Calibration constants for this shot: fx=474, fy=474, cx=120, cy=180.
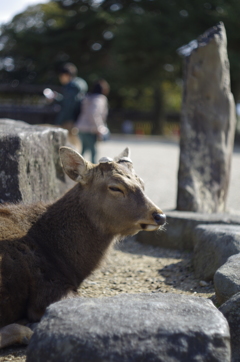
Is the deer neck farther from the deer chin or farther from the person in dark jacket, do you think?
the person in dark jacket

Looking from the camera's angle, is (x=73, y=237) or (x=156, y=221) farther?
(x=73, y=237)

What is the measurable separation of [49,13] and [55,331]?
4880cm

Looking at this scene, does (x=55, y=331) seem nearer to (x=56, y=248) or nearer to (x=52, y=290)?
(x=52, y=290)

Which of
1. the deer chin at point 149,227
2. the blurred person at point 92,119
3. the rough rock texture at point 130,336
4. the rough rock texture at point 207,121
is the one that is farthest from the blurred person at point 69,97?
the rough rock texture at point 130,336

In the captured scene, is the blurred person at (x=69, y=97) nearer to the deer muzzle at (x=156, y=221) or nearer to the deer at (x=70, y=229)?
the deer at (x=70, y=229)

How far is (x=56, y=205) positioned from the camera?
5312 millimetres

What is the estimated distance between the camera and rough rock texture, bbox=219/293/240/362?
11.7ft

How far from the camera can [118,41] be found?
117 ft

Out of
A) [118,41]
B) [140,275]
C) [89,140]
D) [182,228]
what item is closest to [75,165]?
[140,275]

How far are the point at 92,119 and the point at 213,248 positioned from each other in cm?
682

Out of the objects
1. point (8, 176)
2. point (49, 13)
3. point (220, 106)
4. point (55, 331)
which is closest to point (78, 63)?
point (49, 13)

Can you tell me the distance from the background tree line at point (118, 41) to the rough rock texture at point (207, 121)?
72.9 feet

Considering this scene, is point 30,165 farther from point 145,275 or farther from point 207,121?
point 207,121

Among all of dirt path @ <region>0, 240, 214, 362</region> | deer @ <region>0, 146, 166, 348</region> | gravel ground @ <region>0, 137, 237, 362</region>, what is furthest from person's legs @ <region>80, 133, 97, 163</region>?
deer @ <region>0, 146, 166, 348</region>
